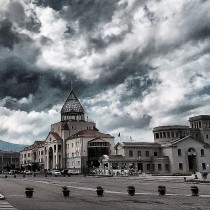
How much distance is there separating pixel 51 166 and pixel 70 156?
13.4m

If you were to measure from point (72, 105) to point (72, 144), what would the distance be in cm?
2345

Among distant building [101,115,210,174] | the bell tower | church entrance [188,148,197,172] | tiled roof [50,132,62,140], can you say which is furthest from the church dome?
church entrance [188,148,197,172]

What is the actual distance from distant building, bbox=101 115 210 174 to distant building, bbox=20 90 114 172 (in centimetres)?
1046

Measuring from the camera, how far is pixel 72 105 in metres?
153

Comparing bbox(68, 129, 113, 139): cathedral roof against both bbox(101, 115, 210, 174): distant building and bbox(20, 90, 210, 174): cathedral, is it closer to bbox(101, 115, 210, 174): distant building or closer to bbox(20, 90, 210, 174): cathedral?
bbox(20, 90, 210, 174): cathedral

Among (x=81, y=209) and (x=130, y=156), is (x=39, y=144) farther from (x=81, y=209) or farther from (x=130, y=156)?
(x=81, y=209)

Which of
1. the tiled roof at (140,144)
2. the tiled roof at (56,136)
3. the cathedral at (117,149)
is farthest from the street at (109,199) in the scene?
the tiled roof at (56,136)

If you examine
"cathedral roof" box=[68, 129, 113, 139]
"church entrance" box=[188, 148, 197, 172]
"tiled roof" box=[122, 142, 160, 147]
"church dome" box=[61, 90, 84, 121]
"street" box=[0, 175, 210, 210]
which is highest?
"church dome" box=[61, 90, 84, 121]

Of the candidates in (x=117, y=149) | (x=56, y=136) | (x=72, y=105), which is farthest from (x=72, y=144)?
(x=72, y=105)

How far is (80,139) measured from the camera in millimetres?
128625

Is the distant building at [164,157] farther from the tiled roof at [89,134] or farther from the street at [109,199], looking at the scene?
the street at [109,199]

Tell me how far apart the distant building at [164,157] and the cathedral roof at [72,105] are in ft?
116

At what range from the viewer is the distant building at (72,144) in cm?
12825

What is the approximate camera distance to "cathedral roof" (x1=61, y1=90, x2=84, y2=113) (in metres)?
152
